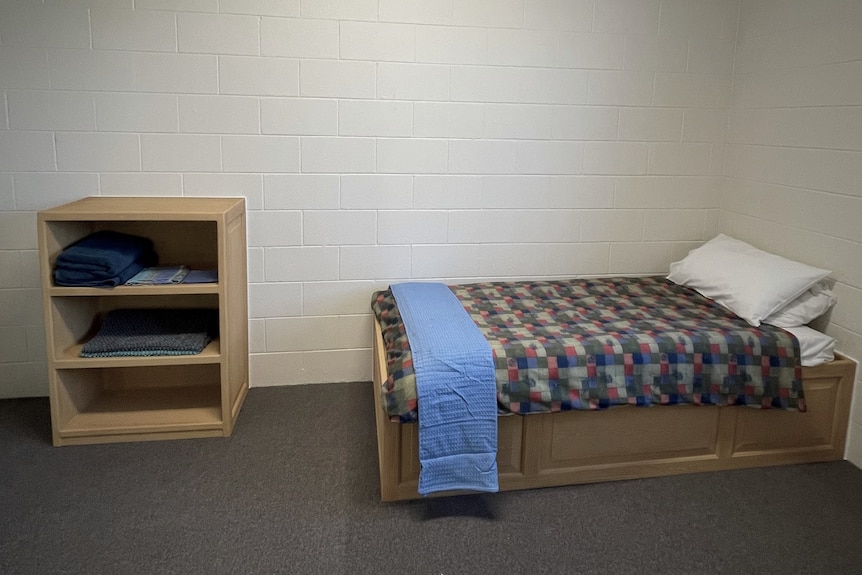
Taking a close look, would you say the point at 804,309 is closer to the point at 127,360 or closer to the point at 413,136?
the point at 413,136

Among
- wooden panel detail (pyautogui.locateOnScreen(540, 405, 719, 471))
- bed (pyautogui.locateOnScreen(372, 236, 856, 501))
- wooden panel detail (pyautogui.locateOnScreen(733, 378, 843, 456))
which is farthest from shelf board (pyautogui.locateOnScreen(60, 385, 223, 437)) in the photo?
wooden panel detail (pyautogui.locateOnScreen(733, 378, 843, 456))

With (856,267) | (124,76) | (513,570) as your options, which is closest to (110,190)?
(124,76)

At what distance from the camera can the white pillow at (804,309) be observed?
107 inches

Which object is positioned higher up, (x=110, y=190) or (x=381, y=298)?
(x=110, y=190)

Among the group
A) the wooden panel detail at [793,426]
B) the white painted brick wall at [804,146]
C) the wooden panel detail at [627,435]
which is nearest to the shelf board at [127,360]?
the wooden panel detail at [627,435]

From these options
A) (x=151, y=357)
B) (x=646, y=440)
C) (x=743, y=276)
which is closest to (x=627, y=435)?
(x=646, y=440)

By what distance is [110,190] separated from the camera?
A: 9.96ft

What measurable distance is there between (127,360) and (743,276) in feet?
8.34

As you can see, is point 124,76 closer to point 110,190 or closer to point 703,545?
point 110,190

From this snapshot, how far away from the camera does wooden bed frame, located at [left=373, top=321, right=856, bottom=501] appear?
2.40m

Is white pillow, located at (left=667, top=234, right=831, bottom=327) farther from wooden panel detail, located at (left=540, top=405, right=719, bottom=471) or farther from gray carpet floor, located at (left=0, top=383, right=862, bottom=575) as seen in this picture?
gray carpet floor, located at (left=0, top=383, right=862, bottom=575)

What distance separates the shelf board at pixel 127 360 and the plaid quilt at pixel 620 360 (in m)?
0.73

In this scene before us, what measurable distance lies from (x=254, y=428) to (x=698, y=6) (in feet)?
9.31

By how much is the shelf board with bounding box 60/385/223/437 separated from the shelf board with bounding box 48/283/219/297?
1.76 feet
